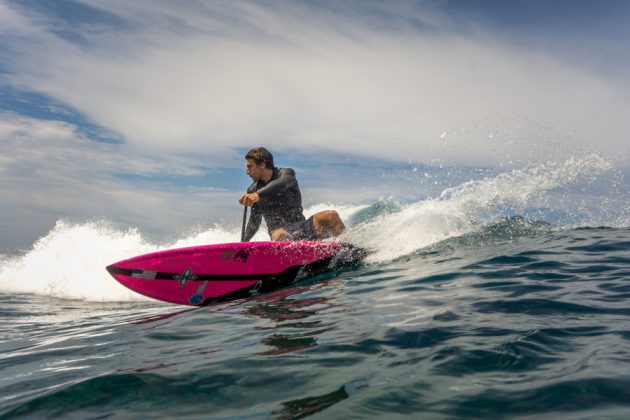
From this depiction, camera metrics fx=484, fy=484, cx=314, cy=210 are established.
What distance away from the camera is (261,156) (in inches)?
305

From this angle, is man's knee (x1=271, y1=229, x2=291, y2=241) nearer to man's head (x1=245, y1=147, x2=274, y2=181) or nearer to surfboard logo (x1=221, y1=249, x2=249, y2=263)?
surfboard logo (x1=221, y1=249, x2=249, y2=263)

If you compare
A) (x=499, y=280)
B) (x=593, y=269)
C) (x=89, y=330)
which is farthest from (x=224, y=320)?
(x=593, y=269)

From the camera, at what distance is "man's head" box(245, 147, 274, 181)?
770cm

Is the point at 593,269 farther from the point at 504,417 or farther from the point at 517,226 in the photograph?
the point at 517,226

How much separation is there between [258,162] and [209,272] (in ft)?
6.43

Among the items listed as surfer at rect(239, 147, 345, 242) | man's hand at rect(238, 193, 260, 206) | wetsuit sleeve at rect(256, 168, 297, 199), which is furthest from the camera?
surfer at rect(239, 147, 345, 242)

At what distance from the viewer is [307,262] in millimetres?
7117

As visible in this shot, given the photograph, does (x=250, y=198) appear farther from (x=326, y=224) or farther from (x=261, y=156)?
(x=326, y=224)

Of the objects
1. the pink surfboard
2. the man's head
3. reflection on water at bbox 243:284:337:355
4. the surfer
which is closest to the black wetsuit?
the surfer

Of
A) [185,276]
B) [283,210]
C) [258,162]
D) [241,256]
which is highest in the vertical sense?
[258,162]

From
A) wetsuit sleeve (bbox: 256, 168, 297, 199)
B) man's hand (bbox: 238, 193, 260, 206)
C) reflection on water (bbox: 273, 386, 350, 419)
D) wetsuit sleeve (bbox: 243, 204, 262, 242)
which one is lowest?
reflection on water (bbox: 273, 386, 350, 419)

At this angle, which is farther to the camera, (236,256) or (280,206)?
(280,206)

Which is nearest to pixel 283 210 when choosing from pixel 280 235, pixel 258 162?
pixel 280 235

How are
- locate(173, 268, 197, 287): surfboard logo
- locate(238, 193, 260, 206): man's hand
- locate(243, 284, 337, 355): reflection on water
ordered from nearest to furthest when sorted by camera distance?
1. locate(243, 284, 337, 355): reflection on water
2. locate(173, 268, 197, 287): surfboard logo
3. locate(238, 193, 260, 206): man's hand
